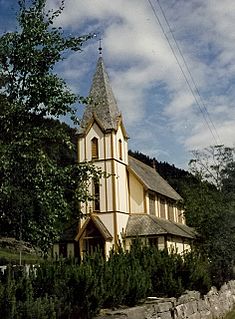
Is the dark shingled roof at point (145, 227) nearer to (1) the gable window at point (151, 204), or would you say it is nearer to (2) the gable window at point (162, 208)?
(1) the gable window at point (151, 204)

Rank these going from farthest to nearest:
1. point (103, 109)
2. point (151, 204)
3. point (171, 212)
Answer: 1. point (171, 212)
2. point (151, 204)
3. point (103, 109)

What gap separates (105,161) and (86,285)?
32.6m

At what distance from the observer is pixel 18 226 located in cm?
1253

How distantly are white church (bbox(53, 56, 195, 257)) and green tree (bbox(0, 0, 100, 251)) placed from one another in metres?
25.8

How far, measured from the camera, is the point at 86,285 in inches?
372

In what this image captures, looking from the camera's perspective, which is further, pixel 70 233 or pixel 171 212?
pixel 171 212

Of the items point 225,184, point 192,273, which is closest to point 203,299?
point 192,273

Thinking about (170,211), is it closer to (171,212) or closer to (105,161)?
(171,212)

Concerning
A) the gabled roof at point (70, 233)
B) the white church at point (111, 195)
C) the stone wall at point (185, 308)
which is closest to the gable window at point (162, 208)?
the white church at point (111, 195)

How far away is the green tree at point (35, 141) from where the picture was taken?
38.5 ft

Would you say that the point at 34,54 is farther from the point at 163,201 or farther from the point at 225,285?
the point at 163,201

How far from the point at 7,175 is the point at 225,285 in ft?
38.9

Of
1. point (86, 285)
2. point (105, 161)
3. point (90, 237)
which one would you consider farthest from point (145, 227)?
point (86, 285)

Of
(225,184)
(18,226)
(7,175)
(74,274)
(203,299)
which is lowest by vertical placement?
(203,299)
